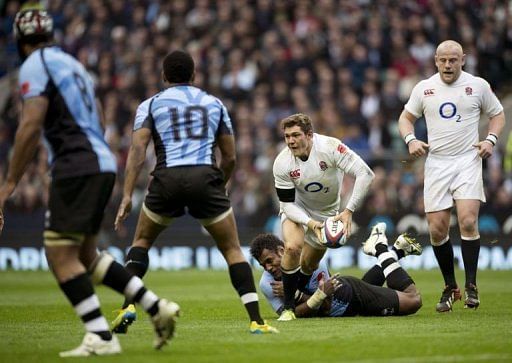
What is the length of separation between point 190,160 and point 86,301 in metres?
1.66

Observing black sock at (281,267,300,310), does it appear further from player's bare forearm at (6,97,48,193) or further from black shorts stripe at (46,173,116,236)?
player's bare forearm at (6,97,48,193)

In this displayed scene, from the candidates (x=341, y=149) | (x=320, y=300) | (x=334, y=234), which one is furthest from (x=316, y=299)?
(x=341, y=149)

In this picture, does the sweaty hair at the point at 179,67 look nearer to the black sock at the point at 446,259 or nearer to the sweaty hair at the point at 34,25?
the sweaty hair at the point at 34,25

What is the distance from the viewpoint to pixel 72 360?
802 cm

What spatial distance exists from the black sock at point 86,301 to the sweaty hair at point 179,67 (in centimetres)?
208

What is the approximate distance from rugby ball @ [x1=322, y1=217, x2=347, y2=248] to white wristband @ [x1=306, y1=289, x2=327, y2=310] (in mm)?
623

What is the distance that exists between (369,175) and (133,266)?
2.69 metres

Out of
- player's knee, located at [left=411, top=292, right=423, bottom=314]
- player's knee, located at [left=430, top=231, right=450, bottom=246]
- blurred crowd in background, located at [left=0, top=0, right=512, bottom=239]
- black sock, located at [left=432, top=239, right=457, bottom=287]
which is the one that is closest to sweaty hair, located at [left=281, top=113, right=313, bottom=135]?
player's knee, located at [left=411, top=292, right=423, bottom=314]

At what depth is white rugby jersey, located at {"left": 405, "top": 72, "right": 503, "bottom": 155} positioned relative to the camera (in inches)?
495

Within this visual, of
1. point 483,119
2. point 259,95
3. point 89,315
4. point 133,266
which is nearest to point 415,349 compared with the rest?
point 89,315

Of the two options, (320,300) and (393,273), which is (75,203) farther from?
(393,273)

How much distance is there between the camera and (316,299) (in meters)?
11.5

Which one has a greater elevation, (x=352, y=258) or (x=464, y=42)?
(x=464, y=42)

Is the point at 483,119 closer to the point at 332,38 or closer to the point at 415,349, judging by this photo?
the point at 332,38
